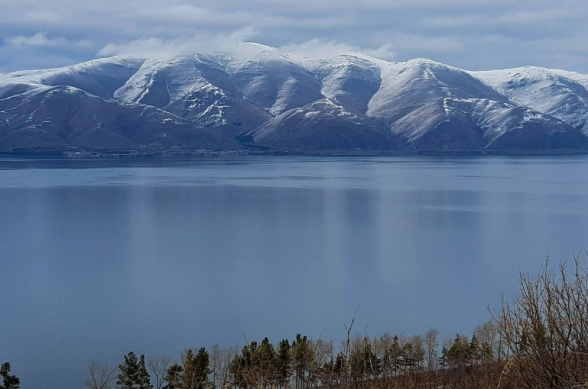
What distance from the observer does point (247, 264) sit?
28.8m

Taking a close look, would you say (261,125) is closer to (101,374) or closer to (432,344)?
(432,344)

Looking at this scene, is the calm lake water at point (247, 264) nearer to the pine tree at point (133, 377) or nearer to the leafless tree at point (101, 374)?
the leafless tree at point (101, 374)

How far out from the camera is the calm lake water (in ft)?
64.2

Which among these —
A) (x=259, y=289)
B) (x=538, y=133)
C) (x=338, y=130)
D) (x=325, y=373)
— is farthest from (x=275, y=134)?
(x=325, y=373)

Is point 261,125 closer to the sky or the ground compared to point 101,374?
closer to the sky

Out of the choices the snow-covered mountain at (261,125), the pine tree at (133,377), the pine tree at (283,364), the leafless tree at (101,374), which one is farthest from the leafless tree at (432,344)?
the snow-covered mountain at (261,125)

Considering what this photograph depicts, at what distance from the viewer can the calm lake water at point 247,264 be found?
770 inches

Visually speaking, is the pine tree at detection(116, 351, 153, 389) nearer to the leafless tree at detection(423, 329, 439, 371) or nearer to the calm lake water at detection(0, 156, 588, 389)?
the calm lake water at detection(0, 156, 588, 389)

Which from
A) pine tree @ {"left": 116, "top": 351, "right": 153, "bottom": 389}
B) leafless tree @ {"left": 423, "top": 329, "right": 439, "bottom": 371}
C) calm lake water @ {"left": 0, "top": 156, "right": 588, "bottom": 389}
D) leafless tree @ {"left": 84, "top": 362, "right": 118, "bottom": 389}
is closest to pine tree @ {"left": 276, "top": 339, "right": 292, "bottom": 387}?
pine tree @ {"left": 116, "top": 351, "right": 153, "bottom": 389}

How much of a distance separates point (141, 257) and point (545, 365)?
26378mm

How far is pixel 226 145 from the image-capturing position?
15750 centimetres

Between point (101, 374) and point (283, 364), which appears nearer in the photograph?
point (283, 364)

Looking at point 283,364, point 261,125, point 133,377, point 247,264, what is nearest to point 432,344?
point 283,364

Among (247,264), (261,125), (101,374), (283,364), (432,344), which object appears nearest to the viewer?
(283,364)
